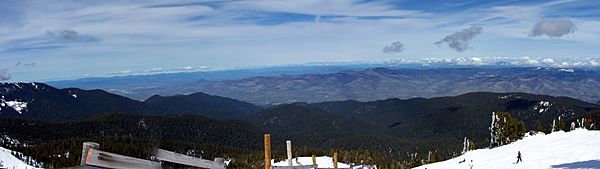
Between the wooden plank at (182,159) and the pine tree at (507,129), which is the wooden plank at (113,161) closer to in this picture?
the wooden plank at (182,159)

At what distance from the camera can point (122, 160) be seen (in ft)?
19.4

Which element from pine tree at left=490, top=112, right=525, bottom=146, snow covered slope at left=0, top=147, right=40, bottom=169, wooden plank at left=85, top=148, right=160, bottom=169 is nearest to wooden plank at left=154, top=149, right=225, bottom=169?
wooden plank at left=85, top=148, right=160, bottom=169

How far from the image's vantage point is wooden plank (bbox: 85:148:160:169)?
548 centimetres

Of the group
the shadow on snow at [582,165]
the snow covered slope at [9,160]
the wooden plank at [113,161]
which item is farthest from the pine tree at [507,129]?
the snow covered slope at [9,160]

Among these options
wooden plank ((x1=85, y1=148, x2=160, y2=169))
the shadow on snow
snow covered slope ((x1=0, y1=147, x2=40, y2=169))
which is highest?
wooden plank ((x1=85, y1=148, x2=160, y2=169))

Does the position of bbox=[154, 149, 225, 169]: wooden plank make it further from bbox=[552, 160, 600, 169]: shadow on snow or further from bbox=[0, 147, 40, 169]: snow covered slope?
bbox=[0, 147, 40, 169]: snow covered slope

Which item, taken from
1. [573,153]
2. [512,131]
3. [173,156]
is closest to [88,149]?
[173,156]

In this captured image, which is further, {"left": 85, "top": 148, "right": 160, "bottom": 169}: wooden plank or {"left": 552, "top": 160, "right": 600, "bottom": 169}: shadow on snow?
{"left": 552, "top": 160, "right": 600, "bottom": 169}: shadow on snow

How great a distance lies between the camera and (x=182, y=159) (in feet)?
25.4

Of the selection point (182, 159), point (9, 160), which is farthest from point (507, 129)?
point (9, 160)

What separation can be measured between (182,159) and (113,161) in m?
1.98

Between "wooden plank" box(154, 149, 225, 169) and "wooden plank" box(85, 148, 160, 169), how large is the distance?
1.55 feet

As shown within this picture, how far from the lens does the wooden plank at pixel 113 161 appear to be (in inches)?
216

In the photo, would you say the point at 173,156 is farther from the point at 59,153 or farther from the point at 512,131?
the point at 59,153
